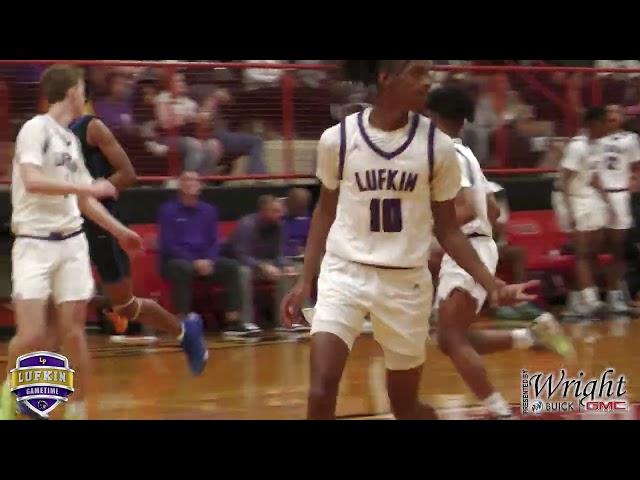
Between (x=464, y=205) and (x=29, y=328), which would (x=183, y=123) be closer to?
(x=29, y=328)

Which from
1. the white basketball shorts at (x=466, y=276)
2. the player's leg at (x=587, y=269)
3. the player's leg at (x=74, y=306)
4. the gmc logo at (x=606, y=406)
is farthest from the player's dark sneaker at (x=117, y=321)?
the player's leg at (x=587, y=269)

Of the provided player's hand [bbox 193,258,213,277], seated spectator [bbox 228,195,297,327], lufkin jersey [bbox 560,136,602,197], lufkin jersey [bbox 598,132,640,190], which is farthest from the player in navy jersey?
lufkin jersey [bbox 598,132,640,190]

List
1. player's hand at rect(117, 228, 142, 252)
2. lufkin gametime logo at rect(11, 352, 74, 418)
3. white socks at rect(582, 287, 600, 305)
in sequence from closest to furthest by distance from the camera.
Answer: player's hand at rect(117, 228, 142, 252), lufkin gametime logo at rect(11, 352, 74, 418), white socks at rect(582, 287, 600, 305)

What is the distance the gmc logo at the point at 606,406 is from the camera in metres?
8.05

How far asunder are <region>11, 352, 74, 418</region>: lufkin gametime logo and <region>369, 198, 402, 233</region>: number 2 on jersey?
8.13ft

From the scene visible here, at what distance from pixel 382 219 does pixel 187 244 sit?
5.93m

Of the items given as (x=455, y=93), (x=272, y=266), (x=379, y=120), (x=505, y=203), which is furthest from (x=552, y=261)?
(x=379, y=120)

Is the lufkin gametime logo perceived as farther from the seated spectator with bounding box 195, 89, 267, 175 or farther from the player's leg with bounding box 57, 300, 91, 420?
the seated spectator with bounding box 195, 89, 267, 175

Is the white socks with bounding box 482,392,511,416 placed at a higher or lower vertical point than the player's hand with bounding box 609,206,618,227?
lower

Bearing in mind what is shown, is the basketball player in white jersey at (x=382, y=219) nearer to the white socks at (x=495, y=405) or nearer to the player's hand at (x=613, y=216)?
the white socks at (x=495, y=405)

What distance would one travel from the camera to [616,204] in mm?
13625

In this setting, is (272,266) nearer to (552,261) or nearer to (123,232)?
(552,261)

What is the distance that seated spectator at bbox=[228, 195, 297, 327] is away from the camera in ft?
40.3

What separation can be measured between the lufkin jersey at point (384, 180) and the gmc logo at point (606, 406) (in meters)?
2.29
